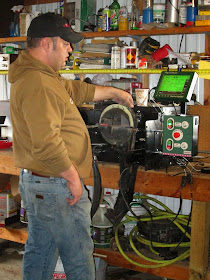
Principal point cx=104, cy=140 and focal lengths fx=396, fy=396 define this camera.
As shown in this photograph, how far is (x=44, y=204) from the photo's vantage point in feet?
6.08

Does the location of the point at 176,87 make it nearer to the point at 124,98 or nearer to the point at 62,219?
the point at 124,98

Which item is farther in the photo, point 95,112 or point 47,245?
point 95,112

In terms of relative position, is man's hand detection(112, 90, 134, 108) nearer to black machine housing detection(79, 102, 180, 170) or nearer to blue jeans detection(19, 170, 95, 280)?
black machine housing detection(79, 102, 180, 170)

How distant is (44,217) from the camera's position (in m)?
1.88

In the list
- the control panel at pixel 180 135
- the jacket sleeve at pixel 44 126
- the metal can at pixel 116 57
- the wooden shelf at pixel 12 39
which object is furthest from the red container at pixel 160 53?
the jacket sleeve at pixel 44 126

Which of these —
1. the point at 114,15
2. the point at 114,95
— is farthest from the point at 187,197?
the point at 114,15

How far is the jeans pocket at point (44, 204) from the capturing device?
6.03 feet

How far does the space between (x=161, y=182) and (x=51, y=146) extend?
2.59ft

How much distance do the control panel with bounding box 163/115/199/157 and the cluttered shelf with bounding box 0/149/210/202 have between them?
0.14m

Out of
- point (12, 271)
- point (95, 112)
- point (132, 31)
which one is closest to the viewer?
point (95, 112)

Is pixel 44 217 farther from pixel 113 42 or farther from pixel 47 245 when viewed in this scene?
pixel 113 42

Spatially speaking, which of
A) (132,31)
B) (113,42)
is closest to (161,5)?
(132,31)

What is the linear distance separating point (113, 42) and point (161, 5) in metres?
0.50

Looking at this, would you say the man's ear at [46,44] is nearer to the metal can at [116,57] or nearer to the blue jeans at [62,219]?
the blue jeans at [62,219]
